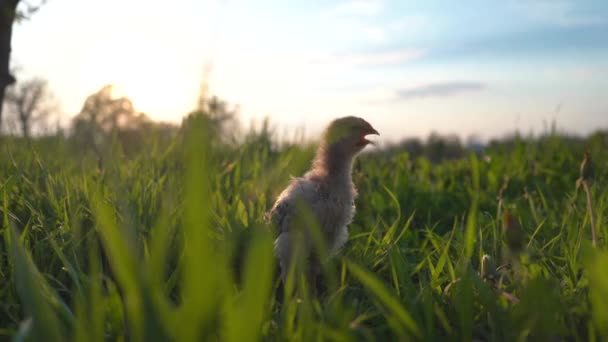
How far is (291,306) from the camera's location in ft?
7.05

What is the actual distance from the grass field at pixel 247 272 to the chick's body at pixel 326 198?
0.19 m

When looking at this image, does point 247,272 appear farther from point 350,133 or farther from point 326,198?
point 350,133

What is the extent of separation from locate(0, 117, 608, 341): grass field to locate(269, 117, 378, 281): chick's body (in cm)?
19

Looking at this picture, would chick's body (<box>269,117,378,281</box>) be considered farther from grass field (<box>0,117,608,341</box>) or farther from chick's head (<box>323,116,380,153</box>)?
grass field (<box>0,117,608,341</box>)

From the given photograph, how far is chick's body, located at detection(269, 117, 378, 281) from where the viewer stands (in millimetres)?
3031

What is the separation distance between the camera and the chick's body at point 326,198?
3031 millimetres

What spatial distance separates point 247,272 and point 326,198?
201 cm

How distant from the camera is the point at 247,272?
4.62 feet

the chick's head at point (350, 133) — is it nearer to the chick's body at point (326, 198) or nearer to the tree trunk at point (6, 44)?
the chick's body at point (326, 198)

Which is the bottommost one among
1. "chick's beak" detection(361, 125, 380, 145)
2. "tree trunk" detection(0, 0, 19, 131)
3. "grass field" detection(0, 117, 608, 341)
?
"grass field" detection(0, 117, 608, 341)

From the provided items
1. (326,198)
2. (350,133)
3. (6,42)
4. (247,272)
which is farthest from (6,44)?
(247,272)

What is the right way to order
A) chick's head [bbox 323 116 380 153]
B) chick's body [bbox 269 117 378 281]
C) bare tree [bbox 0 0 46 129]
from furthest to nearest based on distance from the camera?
bare tree [bbox 0 0 46 129]
chick's head [bbox 323 116 380 153]
chick's body [bbox 269 117 378 281]

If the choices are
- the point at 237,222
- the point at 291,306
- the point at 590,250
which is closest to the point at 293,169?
the point at 237,222

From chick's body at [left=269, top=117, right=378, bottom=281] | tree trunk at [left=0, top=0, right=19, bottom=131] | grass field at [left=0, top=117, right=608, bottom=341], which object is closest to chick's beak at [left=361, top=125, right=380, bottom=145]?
chick's body at [left=269, top=117, right=378, bottom=281]
